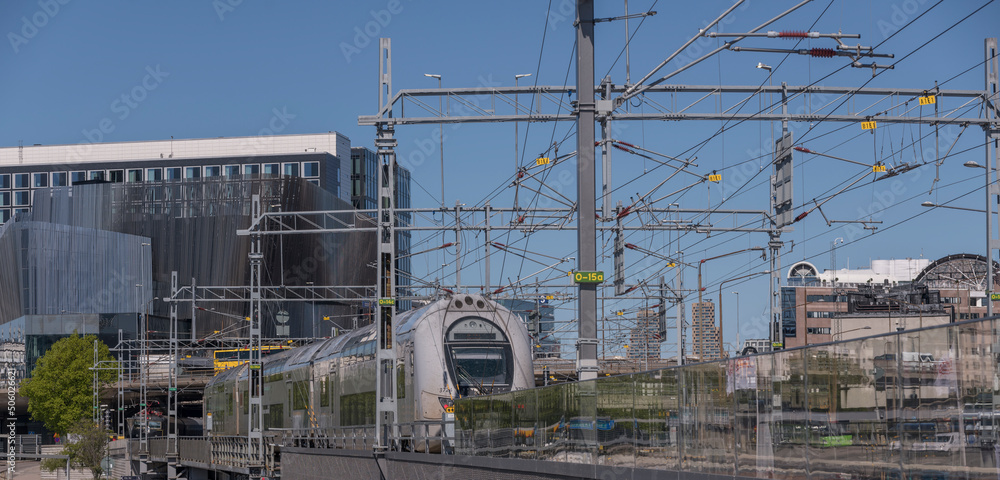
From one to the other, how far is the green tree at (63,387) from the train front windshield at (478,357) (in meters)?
61.1

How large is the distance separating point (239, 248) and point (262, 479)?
72740 millimetres

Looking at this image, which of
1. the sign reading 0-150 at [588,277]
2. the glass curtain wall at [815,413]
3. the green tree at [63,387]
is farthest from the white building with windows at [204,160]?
the glass curtain wall at [815,413]

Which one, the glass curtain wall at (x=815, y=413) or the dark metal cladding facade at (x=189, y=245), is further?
the dark metal cladding facade at (x=189, y=245)

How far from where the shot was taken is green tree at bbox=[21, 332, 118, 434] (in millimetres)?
83062

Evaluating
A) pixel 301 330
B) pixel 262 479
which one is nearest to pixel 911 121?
pixel 262 479

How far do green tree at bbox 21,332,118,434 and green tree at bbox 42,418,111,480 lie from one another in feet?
26.2

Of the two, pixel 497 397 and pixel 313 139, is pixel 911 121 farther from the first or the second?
pixel 313 139

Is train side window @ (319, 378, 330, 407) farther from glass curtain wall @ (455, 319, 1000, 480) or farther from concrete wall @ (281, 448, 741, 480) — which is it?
glass curtain wall @ (455, 319, 1000, 480)

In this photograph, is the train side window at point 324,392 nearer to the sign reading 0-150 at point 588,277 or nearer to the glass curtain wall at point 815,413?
the sign reading 0-150 at point 588,277

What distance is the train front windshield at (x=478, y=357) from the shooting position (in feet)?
92.3

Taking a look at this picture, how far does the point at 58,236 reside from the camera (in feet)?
335

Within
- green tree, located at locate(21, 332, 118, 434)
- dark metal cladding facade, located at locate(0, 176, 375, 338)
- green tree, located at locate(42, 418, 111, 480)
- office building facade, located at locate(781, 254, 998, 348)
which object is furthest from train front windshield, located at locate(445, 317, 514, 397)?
dark metal cladding facade, located at locate(0, 176, 375, 338)


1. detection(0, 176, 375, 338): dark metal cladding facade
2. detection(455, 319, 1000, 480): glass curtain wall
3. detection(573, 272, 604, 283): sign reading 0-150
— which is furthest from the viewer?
detection(0, 176, 375, 338): dark metal cladding facade

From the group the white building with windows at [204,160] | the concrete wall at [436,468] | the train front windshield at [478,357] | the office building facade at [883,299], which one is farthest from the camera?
the white building with windows at [204,160]
